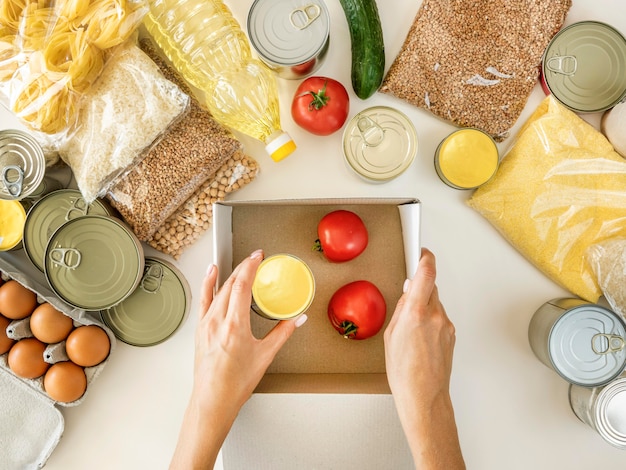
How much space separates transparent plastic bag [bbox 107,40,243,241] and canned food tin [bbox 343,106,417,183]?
0.82ft

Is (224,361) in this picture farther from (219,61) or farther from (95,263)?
(219,61)

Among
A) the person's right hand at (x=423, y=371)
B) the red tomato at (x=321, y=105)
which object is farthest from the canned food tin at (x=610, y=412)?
the red tomato at (x=321, y=105)

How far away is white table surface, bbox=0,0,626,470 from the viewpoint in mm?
1114

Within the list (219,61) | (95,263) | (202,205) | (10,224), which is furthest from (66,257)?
(219,61)

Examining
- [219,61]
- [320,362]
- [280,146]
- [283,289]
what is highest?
[219,61]

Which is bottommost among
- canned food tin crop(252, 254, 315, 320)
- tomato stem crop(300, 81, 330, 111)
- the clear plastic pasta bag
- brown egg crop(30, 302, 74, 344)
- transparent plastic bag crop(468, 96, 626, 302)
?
transparent plastic bag crop(468, 96, 626, 302)

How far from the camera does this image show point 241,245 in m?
1.04

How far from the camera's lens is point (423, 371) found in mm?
871

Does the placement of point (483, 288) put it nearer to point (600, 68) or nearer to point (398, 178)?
point (398, 178)

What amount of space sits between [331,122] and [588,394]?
770 millimetres

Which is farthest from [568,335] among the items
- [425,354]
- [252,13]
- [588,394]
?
[252,13]

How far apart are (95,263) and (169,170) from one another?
9.5 inches

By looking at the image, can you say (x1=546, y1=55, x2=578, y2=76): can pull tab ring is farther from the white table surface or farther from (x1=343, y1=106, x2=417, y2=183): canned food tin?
(x1=343, y1=106, x2=417, y2=183): canned food tin

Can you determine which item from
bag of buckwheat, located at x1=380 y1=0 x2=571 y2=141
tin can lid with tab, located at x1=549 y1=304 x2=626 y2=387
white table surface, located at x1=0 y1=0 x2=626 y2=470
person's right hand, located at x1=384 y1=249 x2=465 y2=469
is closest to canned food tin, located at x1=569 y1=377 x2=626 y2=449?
tin can lid with tab, located at x1=549 y1=304 x2=626 y2=387
